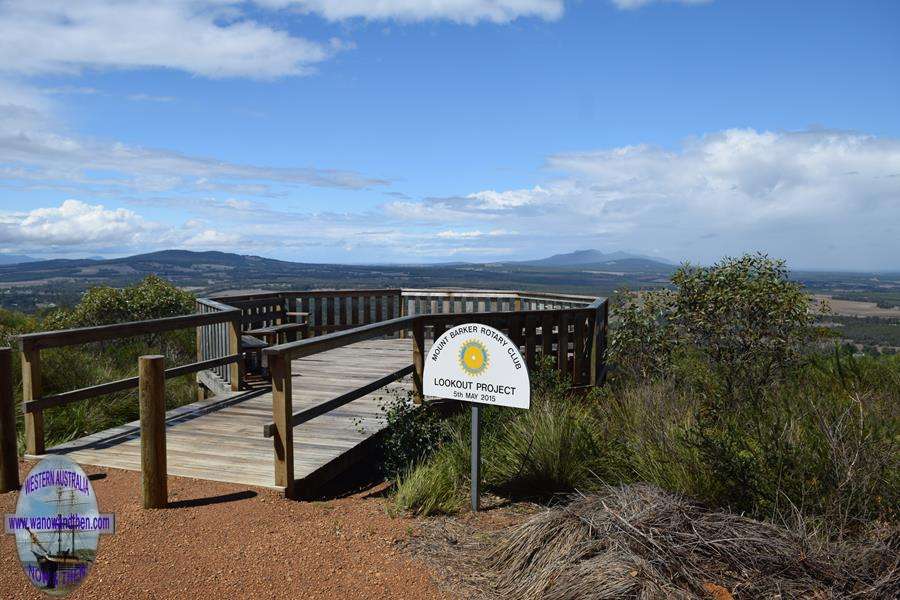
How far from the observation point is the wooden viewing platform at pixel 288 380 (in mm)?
5672

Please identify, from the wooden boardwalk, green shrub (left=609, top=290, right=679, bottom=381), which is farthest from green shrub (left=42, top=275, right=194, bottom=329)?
green shrub (left=609, top=290, right=679, bottom=381)

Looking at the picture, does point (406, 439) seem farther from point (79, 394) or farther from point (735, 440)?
point (79, 394)

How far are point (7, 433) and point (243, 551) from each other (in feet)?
8.16

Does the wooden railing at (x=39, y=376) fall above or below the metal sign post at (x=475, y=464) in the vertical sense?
above

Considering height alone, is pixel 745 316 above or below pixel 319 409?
above

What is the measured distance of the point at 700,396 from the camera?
696 cm

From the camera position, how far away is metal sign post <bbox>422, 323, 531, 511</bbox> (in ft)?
16.9

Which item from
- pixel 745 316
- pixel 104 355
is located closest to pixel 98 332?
pixel 104 355

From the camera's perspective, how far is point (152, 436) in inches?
191

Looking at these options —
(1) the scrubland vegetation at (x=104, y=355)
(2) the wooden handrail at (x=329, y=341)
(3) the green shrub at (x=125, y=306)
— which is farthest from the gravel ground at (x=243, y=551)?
(3) the green shrub at (x=125, y=306)

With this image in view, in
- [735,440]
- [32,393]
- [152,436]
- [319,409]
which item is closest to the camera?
[735,440]

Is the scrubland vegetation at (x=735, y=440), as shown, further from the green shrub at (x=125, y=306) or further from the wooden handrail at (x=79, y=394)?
the green shrub at (x=125, y=306)

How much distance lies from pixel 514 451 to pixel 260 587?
269 cm

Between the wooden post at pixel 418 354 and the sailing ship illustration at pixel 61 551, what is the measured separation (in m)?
4.19
